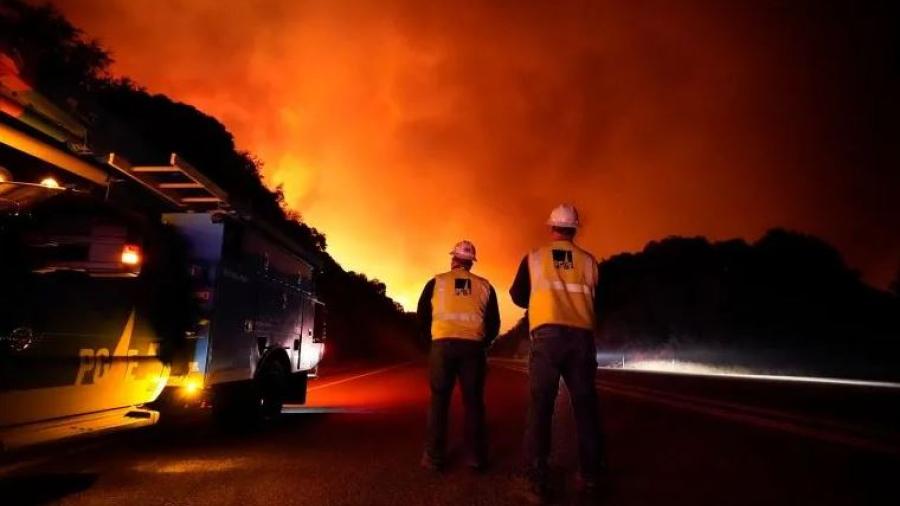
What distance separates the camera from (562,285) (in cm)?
516

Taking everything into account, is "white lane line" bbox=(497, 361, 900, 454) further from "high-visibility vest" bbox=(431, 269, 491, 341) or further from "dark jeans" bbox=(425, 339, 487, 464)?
"high-visibility vest" bbox=(431, 269, 491, 341)

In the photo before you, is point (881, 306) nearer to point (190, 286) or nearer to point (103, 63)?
point (103, 63)

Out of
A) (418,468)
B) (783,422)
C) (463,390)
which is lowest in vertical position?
(418,468)

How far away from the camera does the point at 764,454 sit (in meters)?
6.97

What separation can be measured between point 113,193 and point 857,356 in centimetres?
4294

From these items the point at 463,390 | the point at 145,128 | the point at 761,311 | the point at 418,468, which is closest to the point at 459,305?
the point at 463,390

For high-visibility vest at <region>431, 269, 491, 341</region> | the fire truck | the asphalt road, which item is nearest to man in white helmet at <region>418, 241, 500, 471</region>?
high-visibility vest at <region>431, 269, 491, 341</region>

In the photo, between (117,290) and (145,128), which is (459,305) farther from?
(145,128)

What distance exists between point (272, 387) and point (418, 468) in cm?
359

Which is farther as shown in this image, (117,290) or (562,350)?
(117,290)

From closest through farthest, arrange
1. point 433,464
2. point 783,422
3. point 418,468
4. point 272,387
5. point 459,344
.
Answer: point 433,464 < point 418,468 < point 459,344 < point 272,387 < point 783,422

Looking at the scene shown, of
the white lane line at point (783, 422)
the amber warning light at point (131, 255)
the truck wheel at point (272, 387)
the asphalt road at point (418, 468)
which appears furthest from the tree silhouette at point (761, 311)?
the amber warning light at point (131, 255)

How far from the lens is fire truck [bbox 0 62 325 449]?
433 cm

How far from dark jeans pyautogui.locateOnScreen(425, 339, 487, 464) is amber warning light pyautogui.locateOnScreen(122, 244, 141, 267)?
261 centimetres
